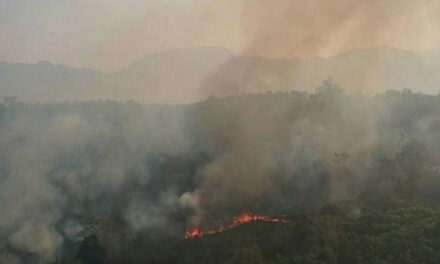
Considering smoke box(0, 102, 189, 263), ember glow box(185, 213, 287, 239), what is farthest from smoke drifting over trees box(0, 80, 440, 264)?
ember glow box(185, 213, 287, 239)

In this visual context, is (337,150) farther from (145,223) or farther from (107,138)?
(107,138)

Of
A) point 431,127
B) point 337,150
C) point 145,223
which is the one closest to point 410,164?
point 337,150

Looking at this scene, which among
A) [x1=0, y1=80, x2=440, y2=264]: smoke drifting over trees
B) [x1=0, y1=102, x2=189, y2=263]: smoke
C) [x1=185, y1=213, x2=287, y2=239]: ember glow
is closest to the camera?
[x1=185, y1=213, x2=287, y2=239]: ember glow

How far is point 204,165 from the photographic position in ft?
227

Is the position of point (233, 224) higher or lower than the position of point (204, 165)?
lower

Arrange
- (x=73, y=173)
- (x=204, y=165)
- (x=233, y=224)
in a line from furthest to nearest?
(x=73, y=173), (x=204, y=165), (x=233, y=224)

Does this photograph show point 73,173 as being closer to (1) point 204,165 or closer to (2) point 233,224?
(1) point 204,165

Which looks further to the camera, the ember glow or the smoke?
the smoke

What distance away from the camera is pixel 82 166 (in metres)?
71.9

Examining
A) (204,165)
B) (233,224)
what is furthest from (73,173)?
(233,224)

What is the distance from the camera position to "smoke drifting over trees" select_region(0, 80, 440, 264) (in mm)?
58500

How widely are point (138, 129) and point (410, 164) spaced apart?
116ft

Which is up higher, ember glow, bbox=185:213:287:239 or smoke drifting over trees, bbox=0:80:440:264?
smoke drifting over trees, bbox=0:80:440:264

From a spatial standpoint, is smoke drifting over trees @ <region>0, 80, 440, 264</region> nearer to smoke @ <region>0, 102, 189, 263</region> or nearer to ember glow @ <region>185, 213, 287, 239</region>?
smoke @ <region>0, 102, 189, 263</region>
